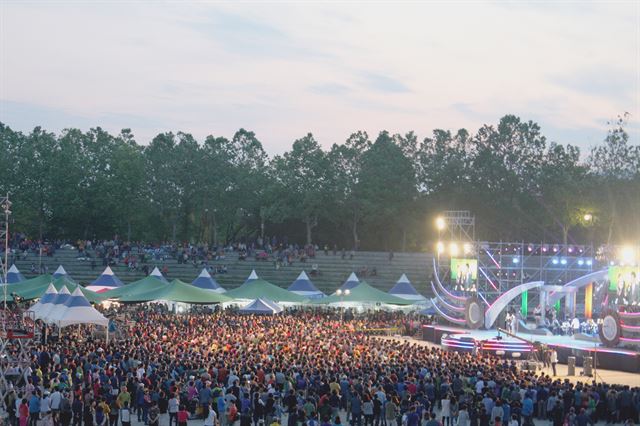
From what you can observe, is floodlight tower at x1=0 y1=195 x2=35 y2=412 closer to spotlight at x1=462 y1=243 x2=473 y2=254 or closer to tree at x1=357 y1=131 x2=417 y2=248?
spotlight at x1=462 y1=243 x2=473 y2=254

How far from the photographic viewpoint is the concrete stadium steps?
6975 centimetres

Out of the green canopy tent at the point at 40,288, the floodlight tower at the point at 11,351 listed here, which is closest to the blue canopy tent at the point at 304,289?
the green canopy tent at the point at 40,288

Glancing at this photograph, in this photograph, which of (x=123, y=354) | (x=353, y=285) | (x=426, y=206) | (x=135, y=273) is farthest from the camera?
(x=426, y=206)

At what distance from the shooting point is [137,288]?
53.2 meters

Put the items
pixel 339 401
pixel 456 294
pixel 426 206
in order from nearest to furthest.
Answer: pixel 339 401 < pixel 456 294 < pixel 426 206

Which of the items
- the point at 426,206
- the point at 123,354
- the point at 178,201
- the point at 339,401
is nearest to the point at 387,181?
the point at 426,206

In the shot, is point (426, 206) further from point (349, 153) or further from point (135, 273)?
point (135, 273)

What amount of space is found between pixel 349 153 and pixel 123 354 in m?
52.9

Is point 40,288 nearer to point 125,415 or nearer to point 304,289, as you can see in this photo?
point 304,289

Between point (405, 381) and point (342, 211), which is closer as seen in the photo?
point (405, 381)

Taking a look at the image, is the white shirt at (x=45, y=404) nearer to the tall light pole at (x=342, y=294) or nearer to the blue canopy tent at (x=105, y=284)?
the tall light pole at (x=342, y=294)

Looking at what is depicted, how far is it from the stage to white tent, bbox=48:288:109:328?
14.8 meters

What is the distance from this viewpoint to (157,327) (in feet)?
142

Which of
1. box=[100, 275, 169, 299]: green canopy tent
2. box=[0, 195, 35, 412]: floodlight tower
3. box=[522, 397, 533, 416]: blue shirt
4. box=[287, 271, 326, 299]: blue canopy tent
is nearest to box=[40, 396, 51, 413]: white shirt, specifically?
box=[0, 195, 35, 412]: floodlight tower
